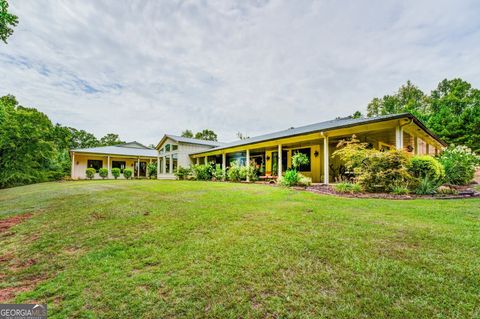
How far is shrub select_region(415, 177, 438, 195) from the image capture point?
6641 millimetres

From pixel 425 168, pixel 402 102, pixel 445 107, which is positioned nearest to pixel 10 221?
pixel 425 168

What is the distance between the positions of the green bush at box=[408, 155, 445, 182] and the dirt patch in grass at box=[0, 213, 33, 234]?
442 inches

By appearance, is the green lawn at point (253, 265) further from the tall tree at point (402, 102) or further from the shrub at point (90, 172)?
the tall tree at point (402, 102)

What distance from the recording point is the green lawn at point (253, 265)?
177cm

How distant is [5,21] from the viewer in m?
6.22

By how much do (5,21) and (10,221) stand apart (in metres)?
6.09

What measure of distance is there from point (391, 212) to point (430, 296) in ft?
10.5

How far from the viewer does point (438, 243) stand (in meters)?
2.83

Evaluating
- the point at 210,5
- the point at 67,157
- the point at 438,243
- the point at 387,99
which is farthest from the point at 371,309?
the point at 387,99

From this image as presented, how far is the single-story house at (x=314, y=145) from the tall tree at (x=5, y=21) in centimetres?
1127

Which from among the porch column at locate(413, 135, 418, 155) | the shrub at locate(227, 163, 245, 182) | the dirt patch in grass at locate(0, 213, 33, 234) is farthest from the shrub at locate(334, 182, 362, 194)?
the dirt patch in grass at locate(0, 213, 33, 234)

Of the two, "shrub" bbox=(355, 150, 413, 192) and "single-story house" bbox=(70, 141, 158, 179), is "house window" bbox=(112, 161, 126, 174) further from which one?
"shrub" bbox=(355, 150, 413, 192)

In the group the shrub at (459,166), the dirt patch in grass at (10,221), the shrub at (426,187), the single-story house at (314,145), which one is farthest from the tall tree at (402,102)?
the dirt patch in grass at (10,221)

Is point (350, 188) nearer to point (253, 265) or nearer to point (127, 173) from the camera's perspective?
point (253, 265)
